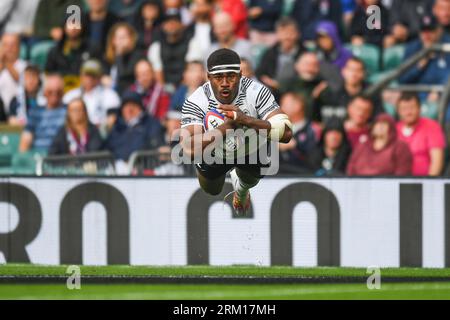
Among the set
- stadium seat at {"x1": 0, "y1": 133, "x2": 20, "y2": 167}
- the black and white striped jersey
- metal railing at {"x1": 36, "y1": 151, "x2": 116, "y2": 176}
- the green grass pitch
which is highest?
the black and white striped jersey

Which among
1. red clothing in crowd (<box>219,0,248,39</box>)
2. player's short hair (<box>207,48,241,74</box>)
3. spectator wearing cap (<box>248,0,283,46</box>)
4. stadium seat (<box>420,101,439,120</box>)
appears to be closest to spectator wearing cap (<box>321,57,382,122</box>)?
stadium seat (<box>420,101,439,120</box>)

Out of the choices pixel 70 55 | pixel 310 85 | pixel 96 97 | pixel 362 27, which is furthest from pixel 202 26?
pixel 362 27

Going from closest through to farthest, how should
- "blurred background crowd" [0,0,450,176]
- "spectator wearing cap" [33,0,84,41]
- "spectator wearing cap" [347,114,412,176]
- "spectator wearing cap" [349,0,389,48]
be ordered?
1. "spectator wearing cap" [347,114,412,176]
2. "blurred background crowd" [0,0,450,176]
3. "spectator wearing cap" [349,0,389,48]
4. "spectator wearing cap" [33,0,84,41]

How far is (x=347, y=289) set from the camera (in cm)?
1185

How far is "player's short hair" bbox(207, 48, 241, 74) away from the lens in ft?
29.5

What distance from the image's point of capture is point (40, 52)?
639 inches

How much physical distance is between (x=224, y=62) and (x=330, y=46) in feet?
19.8

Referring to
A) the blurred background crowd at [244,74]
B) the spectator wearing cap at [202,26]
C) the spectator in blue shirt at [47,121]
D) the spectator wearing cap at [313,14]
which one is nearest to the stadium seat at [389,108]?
the blurred background crowd at [244,74]

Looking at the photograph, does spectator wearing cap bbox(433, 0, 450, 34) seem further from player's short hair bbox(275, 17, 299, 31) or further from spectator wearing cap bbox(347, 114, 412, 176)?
spectator wearing cap bbox(347, 114, 412, 176)

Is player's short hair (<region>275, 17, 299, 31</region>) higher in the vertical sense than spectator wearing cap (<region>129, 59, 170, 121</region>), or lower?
higher

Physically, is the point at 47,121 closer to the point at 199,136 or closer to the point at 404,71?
the point at 404,71

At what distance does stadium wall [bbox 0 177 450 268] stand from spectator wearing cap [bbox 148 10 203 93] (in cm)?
263

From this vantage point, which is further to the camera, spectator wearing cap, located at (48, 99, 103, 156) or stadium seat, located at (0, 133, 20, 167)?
stadium seat, located at (0, 133, 20, 167)
